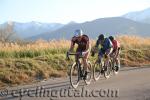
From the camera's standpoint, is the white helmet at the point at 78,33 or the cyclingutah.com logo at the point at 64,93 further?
the white helmet at the point at 78,33

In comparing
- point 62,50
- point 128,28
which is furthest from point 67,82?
point 128,28

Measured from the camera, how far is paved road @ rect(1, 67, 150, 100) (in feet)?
44.6

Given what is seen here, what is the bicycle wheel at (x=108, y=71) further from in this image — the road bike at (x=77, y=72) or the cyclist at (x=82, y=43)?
the cyclist at (x=82, y=43)

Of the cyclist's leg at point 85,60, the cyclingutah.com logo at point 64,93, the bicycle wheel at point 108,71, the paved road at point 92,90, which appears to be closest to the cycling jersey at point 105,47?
the bicycle wheel at point 108,71

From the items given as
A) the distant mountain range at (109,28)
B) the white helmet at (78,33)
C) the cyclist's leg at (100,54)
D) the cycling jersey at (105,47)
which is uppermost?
the white helmet at (78,33)

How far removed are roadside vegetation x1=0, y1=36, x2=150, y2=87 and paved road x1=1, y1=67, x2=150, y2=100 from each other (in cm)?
106

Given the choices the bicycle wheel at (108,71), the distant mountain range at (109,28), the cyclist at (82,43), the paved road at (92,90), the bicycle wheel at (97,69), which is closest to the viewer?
the paved road at (92,90)

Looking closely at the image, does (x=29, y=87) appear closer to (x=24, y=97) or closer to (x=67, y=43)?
(x=24, y=97)

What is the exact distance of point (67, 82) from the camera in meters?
17.1

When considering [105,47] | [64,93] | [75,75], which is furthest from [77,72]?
[105,47]

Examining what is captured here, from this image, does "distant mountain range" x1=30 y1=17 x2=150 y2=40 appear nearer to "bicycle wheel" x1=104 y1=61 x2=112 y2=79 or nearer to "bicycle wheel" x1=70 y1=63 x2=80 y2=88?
"bicycle wheel" x1=104 y1=61 x2=112 y2=79

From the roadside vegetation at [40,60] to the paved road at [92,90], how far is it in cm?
106

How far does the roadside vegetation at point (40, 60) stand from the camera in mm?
17891

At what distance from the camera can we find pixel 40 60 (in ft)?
68.1
